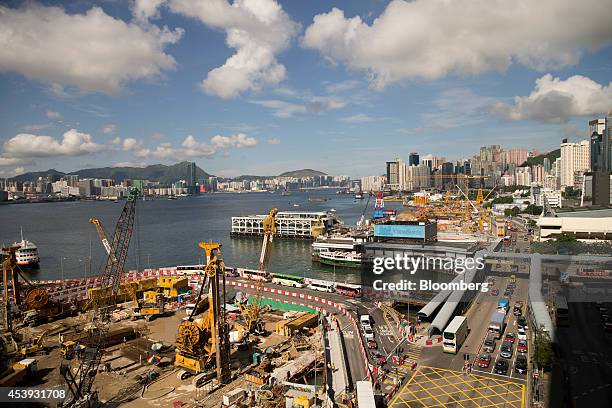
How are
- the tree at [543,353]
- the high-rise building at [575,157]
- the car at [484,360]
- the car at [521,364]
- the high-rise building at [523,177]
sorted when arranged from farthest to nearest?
the high-rise building at [523,177], the high-rise building at [575,157], the car at [484,360], the car at [521,364], the tree at [543,353]

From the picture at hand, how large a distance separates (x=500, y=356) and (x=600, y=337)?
13.5 feet

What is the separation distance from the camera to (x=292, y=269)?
29.6 m

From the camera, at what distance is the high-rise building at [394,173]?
5994 inches

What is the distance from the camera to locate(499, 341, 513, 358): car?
1141cm

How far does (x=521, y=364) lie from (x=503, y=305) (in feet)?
18.0

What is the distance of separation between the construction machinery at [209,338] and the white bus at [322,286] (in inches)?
316

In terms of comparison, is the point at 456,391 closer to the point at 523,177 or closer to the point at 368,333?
the point at 368,333

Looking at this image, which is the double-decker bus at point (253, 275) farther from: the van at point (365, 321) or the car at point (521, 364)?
the car at point (521, 364)

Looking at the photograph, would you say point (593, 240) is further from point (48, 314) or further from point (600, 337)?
point (48, 314)

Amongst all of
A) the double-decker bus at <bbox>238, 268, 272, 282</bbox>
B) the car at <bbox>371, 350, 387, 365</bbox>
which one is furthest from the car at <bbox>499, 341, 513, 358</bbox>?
the double-decker bus at <bbox>238, 268, 272, 282</bbox>

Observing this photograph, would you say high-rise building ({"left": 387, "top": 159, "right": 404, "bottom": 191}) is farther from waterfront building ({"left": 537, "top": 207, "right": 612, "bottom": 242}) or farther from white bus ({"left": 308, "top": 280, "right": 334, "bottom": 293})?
white bus ({"left": 308, "top": 280, "right": 334, "bottom": 293})

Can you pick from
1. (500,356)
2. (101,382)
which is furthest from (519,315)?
(101,382)

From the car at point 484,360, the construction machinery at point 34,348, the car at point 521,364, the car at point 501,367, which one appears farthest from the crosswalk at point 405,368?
the construction machinery at point 34,348

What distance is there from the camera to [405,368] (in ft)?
35.8
